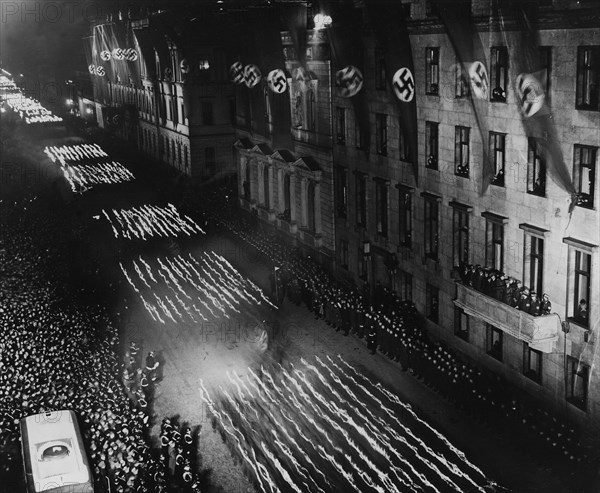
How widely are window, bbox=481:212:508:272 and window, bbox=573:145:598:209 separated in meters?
3.99

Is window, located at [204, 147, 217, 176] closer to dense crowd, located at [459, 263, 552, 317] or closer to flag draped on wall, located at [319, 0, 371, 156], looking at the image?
flag draped on wall, located at [319, 0, 371, 156]

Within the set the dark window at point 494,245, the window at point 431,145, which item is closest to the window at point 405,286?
the window at point 431,145

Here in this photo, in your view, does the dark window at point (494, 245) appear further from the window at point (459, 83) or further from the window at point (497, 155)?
the window at point (459, 83)

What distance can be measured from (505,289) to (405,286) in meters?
9.22

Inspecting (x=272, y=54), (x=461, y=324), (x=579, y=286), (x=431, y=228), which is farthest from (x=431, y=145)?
(x=272, y=54)

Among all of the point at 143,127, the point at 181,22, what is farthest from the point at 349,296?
the point at 143,127

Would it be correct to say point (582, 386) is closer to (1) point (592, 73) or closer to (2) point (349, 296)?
(1) point (592, 73)

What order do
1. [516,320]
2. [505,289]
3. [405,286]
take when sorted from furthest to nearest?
[405,286] → [505,289] → [516,320]

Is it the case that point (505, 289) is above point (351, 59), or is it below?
below

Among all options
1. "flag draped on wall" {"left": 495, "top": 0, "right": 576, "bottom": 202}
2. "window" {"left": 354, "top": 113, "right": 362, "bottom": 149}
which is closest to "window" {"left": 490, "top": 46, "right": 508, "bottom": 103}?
"flag draped on wall" {"left": 495, "top": 0, "right": 576, "bottom": 202}

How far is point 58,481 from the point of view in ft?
71.4

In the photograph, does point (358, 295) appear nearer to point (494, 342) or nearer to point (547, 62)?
point (494, 342)

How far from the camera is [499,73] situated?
29.5m

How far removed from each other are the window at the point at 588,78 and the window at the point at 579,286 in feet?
15.8
